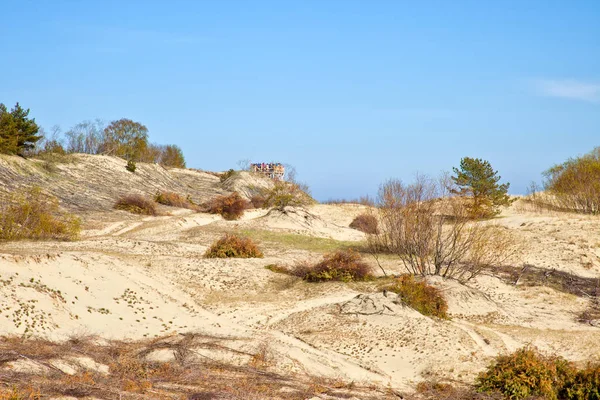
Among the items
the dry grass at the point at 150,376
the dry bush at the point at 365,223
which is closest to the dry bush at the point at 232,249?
the dry grass at the point at 150,376

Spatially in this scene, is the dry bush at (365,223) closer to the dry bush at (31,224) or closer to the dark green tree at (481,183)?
the dark green tree at (481,183)

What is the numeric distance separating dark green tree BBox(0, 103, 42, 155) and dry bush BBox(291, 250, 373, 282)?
29785 millimetres

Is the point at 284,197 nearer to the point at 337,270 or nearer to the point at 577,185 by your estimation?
the point at 577,185

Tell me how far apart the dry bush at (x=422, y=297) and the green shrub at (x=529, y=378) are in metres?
4.88

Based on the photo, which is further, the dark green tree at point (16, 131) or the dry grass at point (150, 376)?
the dark green tree at point (16, 131)

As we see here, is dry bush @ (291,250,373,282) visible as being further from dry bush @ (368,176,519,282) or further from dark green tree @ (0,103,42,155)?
dark green tree @ (0,103,42,155)

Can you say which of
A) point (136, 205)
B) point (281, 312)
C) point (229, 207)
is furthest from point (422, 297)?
point (136, 205)

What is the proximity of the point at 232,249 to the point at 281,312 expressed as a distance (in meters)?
6.57

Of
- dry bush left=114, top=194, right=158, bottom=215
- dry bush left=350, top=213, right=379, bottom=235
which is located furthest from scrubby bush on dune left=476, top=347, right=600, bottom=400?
dry bush left=114, top=194, right=158, bottom=215

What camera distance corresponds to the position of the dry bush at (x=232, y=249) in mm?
25781

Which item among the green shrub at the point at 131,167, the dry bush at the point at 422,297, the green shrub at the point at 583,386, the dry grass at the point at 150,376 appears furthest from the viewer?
the green shrub at the point at 131,167

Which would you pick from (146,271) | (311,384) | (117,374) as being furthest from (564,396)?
(146,271)

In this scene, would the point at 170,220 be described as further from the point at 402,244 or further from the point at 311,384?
the point at 311,384

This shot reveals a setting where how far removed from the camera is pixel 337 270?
2317 centimetres
